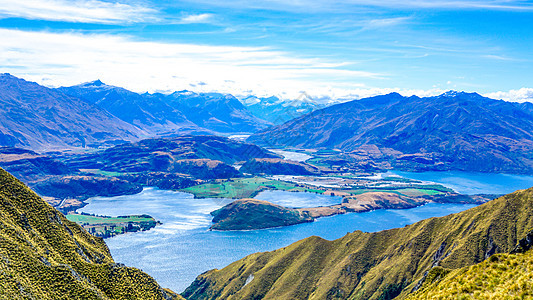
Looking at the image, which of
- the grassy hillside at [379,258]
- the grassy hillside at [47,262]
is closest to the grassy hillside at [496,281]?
the grassy hillside at [47,262]

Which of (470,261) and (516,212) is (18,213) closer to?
(470,261)

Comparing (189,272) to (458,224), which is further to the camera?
(189,272)

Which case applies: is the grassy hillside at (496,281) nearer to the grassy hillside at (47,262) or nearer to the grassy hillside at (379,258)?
the grassy hillside at (47,262)

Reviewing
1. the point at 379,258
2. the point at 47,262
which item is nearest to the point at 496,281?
the point at 47,262

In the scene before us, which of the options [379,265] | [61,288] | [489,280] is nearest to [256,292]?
[379,265]

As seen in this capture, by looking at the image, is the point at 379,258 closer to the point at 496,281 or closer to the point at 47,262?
the point at 47,262

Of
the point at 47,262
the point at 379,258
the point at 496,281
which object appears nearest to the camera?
the point at 496,281
